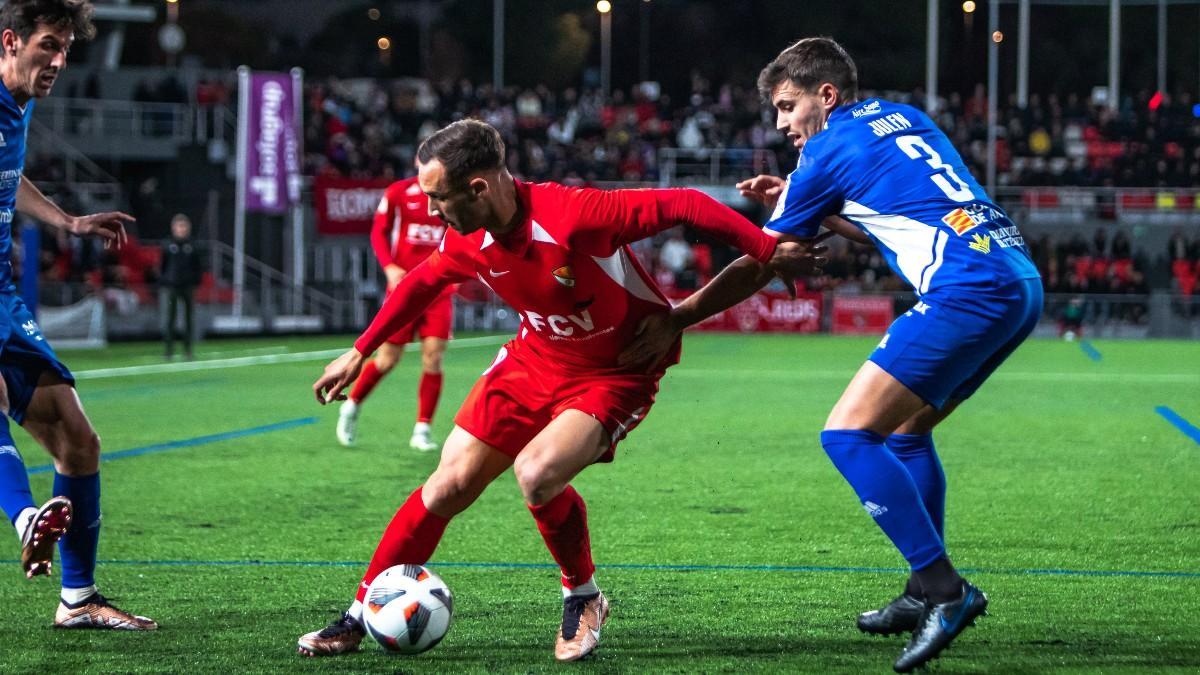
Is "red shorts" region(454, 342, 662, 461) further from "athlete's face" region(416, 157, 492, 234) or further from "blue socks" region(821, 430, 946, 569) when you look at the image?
"blue socks" region(821, 430, 946, 569)

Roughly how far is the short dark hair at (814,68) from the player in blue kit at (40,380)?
2.39 m

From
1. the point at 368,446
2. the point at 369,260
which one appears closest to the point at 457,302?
the point at 369,260

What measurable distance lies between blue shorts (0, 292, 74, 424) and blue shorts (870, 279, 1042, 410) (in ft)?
9.12

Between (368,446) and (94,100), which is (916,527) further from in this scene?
(94,100)

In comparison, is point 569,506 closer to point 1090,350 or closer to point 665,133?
point 1090,350

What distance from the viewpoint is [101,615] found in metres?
4.97

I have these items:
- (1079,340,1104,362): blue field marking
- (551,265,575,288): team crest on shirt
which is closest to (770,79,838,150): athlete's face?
(551,265,575,288): team crest on shirt

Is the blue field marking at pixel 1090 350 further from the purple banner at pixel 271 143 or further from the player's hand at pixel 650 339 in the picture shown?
the player's hand at pixel 650 339

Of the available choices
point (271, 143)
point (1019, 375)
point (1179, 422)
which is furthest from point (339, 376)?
point (271, 143)

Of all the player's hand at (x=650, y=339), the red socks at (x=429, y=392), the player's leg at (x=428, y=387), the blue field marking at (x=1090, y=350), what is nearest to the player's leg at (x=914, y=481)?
the player's hand at (x=650, y=339)

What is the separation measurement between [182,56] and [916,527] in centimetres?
6298

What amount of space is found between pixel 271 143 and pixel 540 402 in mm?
25033

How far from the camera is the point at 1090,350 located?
2608cm

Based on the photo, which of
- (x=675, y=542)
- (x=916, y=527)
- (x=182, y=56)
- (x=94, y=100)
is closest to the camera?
(x=916, y=527)
